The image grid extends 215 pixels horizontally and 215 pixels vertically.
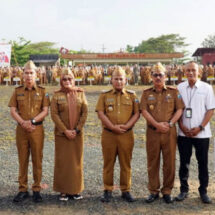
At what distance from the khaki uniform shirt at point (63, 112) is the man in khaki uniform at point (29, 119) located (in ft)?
0.54

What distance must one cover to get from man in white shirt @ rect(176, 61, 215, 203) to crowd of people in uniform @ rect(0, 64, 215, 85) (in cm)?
1735

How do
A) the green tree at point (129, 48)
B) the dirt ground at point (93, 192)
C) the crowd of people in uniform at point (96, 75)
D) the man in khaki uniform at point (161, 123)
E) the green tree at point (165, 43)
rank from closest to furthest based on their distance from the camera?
the dirt ground at point (93, 192) → the man in khaki uniform at point (161, 123) → the crowd of people in uniform at point (96, 75) → the green tree at point (165, 43) → the green tree at point (129, 48)

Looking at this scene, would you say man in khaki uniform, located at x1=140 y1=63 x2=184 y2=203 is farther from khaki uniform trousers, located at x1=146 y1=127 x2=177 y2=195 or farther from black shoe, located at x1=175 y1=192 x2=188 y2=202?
black shoe, located at x1=175 y1=192 x2=188 y2=202

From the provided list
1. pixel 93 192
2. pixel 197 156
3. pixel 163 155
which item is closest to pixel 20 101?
pixel 93 192

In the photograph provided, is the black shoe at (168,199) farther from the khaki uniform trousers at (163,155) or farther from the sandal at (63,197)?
the sandal at (63,197)

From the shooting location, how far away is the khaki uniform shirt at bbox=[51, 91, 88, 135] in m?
4.08

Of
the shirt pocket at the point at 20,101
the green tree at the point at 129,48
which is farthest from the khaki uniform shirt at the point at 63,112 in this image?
the green tree at the point at 129,48

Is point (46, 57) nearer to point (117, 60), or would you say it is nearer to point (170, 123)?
point (117, 60)

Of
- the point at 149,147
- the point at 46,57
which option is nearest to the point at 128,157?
the point at 149,147

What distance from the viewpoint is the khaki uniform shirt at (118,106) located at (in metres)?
4.11

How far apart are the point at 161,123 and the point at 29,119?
1.68m

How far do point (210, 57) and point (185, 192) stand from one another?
4013cm

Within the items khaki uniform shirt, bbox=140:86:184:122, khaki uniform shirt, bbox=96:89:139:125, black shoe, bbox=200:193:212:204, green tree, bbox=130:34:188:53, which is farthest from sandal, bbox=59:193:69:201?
green tree, bbox=130:34:188:53

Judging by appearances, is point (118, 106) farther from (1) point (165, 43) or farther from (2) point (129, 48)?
(2) point (129, 48)
